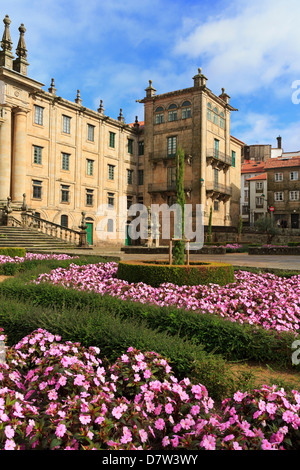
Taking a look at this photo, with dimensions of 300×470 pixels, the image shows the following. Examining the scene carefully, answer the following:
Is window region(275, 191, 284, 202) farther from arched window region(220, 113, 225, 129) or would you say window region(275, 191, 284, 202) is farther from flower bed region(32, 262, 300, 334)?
flower bed region(32, 262, 300, 334)

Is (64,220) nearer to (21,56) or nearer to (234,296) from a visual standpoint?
(21,56)

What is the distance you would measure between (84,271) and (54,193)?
25917 mm

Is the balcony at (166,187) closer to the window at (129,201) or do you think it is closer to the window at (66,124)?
the window at (129,201)

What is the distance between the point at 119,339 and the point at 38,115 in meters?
33.0

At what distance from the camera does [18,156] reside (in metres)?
Result: 29.2

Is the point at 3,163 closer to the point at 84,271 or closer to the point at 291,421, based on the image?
the point at 84,271

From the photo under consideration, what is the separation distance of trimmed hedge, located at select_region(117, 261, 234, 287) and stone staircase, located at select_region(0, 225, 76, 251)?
1321 centimetres

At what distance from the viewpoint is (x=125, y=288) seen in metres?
7.47

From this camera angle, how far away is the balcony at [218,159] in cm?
3903

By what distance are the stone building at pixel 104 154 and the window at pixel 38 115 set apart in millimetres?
94

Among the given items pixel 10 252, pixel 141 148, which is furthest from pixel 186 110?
pixel 10 252

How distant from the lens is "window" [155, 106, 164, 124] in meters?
41.3

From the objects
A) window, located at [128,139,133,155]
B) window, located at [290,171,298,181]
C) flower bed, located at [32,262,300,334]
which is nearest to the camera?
flower bed, located at [32,262,300,334]

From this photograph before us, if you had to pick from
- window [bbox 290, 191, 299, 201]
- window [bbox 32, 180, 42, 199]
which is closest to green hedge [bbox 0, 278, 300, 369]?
window [bbox 32, 180, 42, 199]
